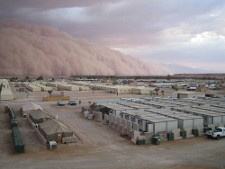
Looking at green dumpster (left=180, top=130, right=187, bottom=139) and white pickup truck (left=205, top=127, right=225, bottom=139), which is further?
green dumpster (left=180, top=130, right=187, bottom=139)

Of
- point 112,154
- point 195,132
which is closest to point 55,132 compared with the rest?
point 112,154

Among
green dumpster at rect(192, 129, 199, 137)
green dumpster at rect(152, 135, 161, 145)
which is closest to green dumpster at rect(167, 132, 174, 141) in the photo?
green dumpster at rect(152, 135, 161, 145)

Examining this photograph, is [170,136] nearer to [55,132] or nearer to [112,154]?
[112,154]

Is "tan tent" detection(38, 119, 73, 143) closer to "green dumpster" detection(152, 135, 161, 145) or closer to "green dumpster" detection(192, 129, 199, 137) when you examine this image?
"green dumpster" detection(152, 135, 161, 145)

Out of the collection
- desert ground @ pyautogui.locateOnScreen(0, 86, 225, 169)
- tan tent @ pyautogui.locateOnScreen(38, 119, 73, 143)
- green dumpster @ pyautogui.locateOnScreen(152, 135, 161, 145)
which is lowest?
desert ground @ pyautogui.locateOnScreen(0, 86, 225, 169)

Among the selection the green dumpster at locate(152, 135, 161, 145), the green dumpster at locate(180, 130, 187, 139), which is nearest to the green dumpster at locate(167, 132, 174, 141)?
the green dumpster at locate(180, 130, 187, 139)

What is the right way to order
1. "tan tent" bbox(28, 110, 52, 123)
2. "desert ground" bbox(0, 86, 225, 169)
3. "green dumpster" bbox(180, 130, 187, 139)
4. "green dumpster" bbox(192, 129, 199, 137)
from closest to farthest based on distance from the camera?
"desert ground" bbox(0, 86, 225, 169)
"green dumpster" bbox(180, 130, 187, 139)
"green dumpster" bbox(192, 129, 199, 137)
"tan tent" bbox(28, 110, 52, 123)

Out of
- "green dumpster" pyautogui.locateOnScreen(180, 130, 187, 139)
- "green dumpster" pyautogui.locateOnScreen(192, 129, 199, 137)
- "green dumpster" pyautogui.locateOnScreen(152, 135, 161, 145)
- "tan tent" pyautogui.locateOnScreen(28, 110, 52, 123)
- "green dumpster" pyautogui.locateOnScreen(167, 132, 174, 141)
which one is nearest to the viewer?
"green dumpster" pyautogui.locateOnScreen(152, 135, 161, 145)

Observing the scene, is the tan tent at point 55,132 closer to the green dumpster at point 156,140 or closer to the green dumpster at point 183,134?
the green dumpster at point 156,140

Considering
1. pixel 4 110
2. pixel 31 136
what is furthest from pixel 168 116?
pixel 4 110

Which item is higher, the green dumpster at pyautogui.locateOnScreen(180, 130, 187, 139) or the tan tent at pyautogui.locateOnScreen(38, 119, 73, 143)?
the tan tent at pyautogui.locateOnScreen(38, 119, 73, 143)

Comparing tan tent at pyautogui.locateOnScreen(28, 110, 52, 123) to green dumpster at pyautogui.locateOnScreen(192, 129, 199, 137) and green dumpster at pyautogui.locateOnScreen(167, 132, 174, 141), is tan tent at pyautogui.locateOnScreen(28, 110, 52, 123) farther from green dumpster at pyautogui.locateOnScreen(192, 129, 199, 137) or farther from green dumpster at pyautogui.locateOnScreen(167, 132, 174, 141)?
green dumpster at pyautogui.locateOnScreen(192, 129, 199, 137)

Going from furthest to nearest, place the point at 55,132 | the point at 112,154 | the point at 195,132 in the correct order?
the point at 195,132, the point at 55,132, the point at 112,154
